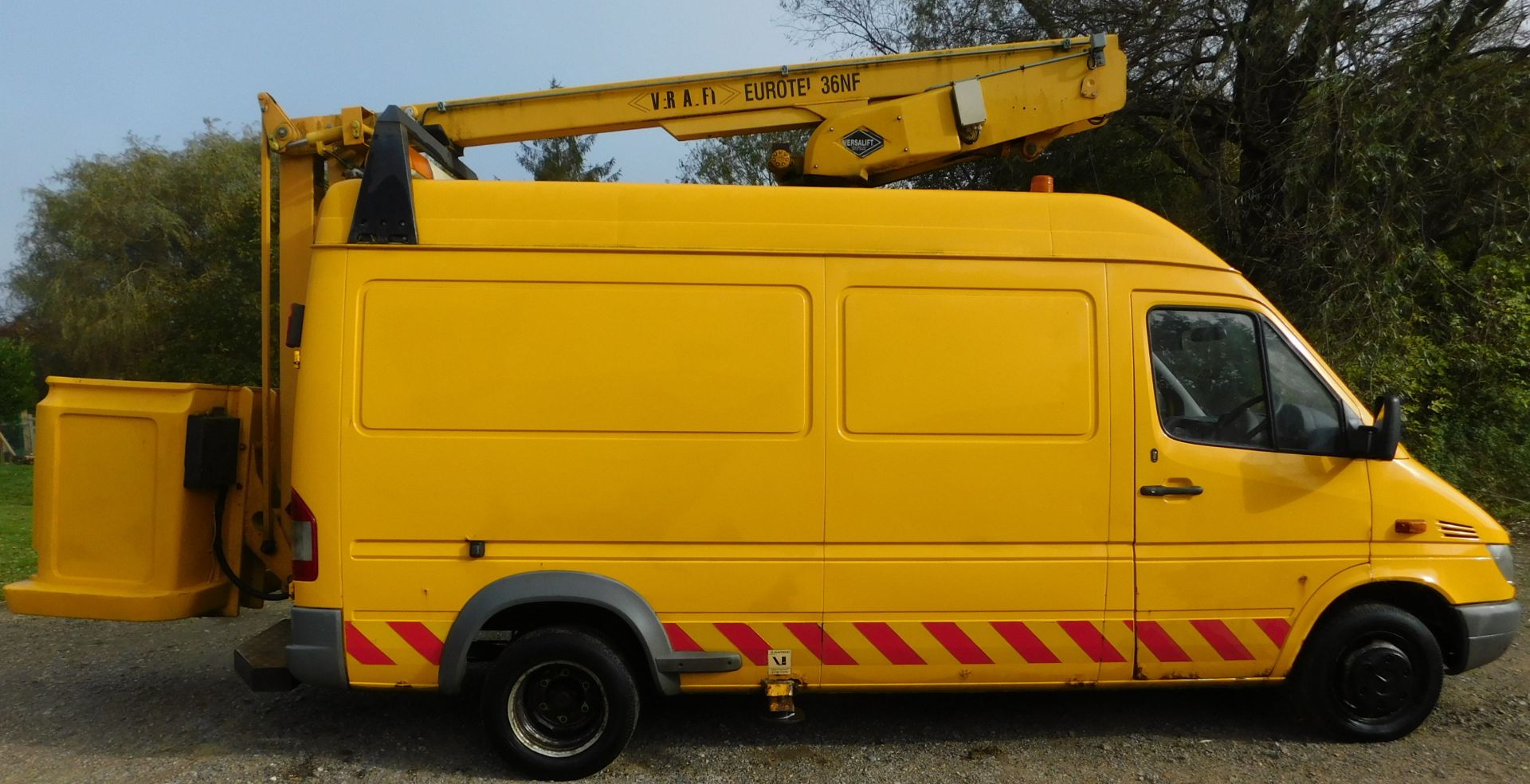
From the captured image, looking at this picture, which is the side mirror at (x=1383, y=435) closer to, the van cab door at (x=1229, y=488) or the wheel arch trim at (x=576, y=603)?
the van cab door at (x=1229, y=488)

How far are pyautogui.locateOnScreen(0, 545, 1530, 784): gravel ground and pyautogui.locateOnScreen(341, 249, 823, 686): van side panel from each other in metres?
0.69

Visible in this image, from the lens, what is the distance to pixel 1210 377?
4.33m

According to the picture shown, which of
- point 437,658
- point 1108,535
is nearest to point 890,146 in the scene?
point 1108,535

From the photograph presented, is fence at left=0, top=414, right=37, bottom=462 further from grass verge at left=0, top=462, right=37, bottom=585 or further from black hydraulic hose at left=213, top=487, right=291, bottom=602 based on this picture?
black hydraulic hose at left=213, top=487, right=291, bottom=602

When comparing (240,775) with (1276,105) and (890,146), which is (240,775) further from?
(1276,105)

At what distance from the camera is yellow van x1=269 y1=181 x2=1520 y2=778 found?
404 cm

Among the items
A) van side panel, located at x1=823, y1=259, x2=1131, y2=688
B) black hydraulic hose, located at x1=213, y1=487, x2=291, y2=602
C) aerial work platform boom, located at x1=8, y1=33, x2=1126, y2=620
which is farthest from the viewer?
black hydraulic hose, located at x1=213, y1=487, x2=291, y2=602

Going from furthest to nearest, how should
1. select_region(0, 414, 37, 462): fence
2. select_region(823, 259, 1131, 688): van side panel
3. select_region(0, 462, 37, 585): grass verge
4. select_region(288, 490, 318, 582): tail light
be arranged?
select_region(0, 414, 37, 462): fence → select_region(0, 462, 37, 585): grass verge → select_region(823, 259, 1131, 688): van side panel → select_region(288, 490, 318, 582): tail light

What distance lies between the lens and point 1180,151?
11.3 metres

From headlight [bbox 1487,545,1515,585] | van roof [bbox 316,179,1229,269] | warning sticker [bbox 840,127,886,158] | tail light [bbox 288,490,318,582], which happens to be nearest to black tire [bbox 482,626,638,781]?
tail light [bbox 288,490,318,582]

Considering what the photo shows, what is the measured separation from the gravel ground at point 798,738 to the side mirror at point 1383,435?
1404 millimetres

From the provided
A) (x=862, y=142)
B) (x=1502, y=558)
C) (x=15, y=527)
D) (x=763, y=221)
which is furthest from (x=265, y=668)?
(x=15, y=527)

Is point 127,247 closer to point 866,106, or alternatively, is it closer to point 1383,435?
point 866,106

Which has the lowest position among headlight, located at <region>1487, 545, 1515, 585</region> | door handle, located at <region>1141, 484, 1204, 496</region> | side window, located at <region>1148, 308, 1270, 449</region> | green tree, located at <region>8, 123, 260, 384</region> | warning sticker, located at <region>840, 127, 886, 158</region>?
headlight, located at <region>1487, 545, 1515, 585</region>
